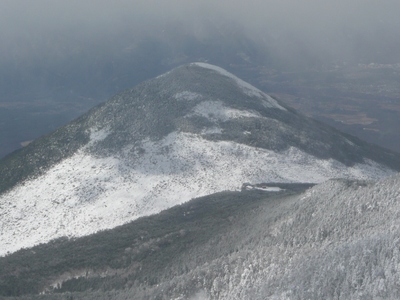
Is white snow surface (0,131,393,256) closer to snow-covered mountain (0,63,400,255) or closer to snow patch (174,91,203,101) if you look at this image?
snow-covered mountain (0,63,400,255)

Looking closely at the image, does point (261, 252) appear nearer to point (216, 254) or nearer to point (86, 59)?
point (216, 254)

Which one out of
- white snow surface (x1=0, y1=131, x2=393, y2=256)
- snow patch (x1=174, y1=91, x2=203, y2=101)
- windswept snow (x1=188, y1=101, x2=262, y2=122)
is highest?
snow patch (x1=174, y1=91, x2=203, y2=101)

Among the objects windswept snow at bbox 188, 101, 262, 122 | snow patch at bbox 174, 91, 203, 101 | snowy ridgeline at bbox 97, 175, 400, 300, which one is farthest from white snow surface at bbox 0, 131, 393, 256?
snowy ridgeline at bbox 97, 175, 400, 300

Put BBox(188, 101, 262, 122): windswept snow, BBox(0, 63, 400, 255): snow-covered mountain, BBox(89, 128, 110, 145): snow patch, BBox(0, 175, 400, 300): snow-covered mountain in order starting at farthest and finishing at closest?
BBox(188, 101, 262, 122): windswept snow → BBox(89, 128, 110, 145): snow patch → BBox(0, 63, 400, 255): snow-covered mountain → BBox(0, 175, 400, 300): snow-covered mountain

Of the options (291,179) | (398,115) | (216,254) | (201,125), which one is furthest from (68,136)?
(398,115)

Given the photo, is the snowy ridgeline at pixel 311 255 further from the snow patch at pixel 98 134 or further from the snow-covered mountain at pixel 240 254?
the snow patch at pixel 98 134

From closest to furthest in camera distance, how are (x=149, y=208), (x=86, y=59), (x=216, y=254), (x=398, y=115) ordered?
(x=216, y=254), (x=149, y=208), (x=398, y=115), (x=86, y=59)

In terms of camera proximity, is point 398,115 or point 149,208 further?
point 398,115
